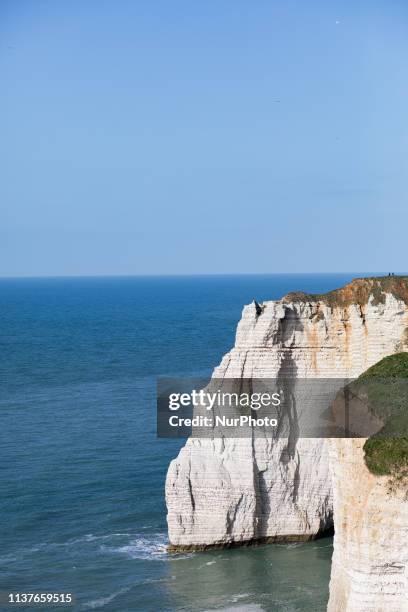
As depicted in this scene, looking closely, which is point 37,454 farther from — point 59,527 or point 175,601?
point 175,601

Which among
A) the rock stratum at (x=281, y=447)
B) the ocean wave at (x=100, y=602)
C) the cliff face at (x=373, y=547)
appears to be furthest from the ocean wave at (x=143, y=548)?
the cliff face at (x=373, y=547)

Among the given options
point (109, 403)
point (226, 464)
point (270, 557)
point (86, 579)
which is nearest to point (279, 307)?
point (226, 464)

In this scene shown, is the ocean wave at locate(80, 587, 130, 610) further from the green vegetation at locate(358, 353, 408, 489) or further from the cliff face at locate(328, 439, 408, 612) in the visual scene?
the green vegetation at locate(358, 353, 408, 489)

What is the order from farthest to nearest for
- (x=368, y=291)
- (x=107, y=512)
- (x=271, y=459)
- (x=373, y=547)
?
(x=107, y=512) < (x=271, y=459) < (x=368, y=291) < (x=373, y=547)

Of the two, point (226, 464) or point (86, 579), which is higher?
point (226, 464)

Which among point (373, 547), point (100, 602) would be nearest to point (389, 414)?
point (373, 547)

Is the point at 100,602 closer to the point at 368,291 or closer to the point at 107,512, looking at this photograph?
the point at 107,512

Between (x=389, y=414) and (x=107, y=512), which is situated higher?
(x=389, y=414)
